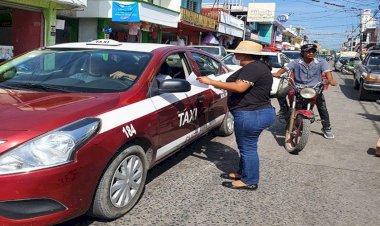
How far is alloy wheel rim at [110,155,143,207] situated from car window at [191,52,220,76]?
217 centimetres

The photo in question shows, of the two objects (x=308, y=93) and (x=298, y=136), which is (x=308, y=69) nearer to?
(x=308, y=93)

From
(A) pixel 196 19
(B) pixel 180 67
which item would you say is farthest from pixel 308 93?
(A) pixel 196 19

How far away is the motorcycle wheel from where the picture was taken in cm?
600

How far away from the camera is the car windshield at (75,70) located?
3811 mm

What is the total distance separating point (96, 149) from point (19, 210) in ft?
2.20

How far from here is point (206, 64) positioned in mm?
5816

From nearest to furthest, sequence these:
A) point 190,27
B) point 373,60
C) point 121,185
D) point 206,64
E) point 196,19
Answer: point 121,185
point 206,64
point 373,60
point 196,19
point 190,27

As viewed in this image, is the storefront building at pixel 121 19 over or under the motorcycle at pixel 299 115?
over

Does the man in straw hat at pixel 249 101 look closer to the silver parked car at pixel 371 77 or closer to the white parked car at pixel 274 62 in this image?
the white parked car at pixel 274 62

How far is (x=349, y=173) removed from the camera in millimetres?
5289

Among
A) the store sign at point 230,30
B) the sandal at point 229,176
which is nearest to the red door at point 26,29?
the sandal at point 229,176

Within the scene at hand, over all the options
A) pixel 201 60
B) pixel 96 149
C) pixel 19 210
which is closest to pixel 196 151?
pixel 201 60

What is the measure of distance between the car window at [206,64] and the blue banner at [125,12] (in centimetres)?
1135

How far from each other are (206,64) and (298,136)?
191 centimetres
